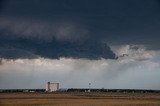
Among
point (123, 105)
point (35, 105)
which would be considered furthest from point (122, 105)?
point (35, 105)

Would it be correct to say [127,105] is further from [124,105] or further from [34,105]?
[34,105]

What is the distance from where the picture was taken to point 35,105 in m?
84.4

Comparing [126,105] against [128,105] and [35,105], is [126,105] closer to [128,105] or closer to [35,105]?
[128,105]

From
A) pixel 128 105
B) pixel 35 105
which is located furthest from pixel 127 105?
pixel 35 105

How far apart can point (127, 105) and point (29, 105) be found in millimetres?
23964

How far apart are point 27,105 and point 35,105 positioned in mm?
2169

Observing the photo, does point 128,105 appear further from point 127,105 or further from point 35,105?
point 35,105

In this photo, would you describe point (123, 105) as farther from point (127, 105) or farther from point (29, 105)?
point (29, 105)

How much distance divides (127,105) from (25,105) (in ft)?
81.9

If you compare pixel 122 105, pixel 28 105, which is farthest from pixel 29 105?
pixel 122 105

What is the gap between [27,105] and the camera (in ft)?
279

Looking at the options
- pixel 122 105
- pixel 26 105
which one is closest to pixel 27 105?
pixel 26 105

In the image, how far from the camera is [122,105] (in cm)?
8419

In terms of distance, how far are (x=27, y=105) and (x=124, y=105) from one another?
2374cm
